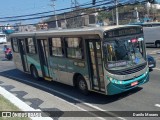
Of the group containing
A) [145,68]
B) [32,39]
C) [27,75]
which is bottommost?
[27,75]

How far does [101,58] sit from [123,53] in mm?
970

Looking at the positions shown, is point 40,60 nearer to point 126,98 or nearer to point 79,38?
point 79,38

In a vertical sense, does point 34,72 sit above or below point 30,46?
below

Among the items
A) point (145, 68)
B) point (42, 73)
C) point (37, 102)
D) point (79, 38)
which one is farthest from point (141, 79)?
point (42, 73)

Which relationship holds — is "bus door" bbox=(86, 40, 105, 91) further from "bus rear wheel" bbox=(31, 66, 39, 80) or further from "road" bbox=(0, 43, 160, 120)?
"bus rear wheel" bbox=(31, 66, 39, 80)

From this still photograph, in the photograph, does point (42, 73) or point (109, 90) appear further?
point (42, 73)

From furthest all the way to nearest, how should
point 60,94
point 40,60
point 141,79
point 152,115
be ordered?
point 40,60 → point 60,94 → point 141,79 → point 152,115

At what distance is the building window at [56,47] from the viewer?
15.5 metres

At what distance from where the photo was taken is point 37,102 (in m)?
13.7

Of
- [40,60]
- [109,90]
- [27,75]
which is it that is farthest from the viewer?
[27,75]

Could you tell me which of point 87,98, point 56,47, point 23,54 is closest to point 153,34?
point 23,54

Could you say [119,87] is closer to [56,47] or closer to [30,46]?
[56,47]

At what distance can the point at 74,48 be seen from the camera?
46.9ft

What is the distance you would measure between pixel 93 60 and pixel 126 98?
6.47 feet
